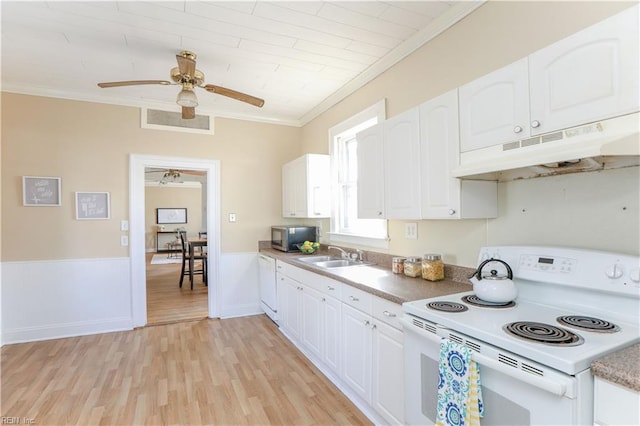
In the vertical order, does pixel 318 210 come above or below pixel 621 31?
below

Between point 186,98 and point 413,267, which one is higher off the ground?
point 186,98

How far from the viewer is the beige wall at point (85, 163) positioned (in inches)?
134

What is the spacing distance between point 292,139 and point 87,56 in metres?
2.56

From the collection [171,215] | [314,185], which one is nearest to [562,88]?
[314,185]

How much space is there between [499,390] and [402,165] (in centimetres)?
142

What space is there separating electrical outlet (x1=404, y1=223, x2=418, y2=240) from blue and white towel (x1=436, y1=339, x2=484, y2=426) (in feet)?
4.15

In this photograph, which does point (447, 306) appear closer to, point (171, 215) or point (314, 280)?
point (314, 280)

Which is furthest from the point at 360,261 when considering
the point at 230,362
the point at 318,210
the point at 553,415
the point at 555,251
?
the point at 553,415

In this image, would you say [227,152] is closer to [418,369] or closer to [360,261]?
[360,261]

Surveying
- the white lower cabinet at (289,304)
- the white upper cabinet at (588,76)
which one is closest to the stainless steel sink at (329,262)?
the white lower cabinet at (289,304)

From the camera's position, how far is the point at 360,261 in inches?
125

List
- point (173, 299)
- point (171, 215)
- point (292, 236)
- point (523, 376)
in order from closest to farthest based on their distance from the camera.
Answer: point (523, 376) → point (292, 236) → point (173, 299) → point (171, 215)

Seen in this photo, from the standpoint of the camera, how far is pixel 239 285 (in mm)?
4320

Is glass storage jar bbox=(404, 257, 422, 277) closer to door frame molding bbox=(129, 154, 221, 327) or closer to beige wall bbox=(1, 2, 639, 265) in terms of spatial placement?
beige wall bbox=(1, 2, 639, 265)
